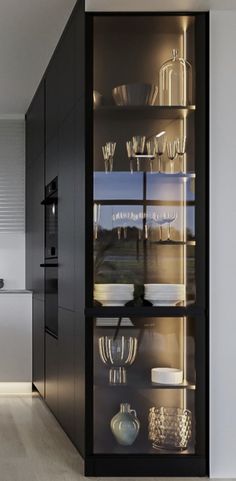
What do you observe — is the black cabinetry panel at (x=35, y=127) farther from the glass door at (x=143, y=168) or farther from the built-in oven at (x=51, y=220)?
the glass door at (x=143, y=168)

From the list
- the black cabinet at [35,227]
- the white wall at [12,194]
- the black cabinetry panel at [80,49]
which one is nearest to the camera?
the black cabinetry panel at [80,49]

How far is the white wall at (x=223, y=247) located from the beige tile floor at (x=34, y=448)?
32cm

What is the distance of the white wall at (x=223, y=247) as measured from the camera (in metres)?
4.43

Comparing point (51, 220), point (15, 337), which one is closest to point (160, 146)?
point (51, 220)

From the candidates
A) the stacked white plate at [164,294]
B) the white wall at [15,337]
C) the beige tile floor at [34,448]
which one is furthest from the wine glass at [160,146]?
the white wall at [15,337]

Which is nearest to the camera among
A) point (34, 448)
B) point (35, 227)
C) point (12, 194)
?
point (34, 448)

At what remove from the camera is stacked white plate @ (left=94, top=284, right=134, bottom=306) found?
447 centimetres

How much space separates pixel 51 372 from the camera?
6.16 meters

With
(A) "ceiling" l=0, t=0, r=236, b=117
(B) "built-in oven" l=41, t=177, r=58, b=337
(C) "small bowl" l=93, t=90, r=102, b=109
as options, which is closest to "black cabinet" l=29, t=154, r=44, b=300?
(B) "built-in oven" l=41, t=177, r=58, b=337

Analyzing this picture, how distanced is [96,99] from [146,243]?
83 cm

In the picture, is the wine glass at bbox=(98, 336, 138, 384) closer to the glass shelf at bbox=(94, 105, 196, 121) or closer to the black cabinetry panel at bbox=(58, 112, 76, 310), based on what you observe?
the black cabinetry panel at bbox=(58, 112, 76, 310)

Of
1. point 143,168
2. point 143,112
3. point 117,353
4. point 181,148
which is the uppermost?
point 143,112

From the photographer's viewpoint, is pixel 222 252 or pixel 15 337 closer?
pixel 222 252

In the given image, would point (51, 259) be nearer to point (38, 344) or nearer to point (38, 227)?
point (38, 227)
